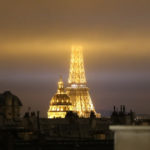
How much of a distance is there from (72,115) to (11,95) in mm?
14838

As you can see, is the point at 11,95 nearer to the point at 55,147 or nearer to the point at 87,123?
the point at 87,123

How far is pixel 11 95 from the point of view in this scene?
18062 cm

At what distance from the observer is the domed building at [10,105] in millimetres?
176125

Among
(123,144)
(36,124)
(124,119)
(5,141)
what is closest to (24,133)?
(124,119)

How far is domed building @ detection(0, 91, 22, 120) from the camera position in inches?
6934

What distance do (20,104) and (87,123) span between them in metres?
13.9

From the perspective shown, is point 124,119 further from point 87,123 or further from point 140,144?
point 140,144

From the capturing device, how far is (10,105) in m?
178

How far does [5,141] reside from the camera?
41031mm

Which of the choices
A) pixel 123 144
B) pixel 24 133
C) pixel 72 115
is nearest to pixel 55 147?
pixel 24 133

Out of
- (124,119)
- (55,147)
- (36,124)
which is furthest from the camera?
(36,124)

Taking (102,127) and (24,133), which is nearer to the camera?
(24,133)

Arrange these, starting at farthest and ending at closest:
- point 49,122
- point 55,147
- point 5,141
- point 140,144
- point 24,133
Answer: point 49,122 < point 24,133 < point 55,147 < point 5,141 < point 140,144

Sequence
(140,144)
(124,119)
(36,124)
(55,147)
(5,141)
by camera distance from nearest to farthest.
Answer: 1. (140,144)
2. (5,141)
3. (55,147)
4. (124,119)
5. (36,124)
